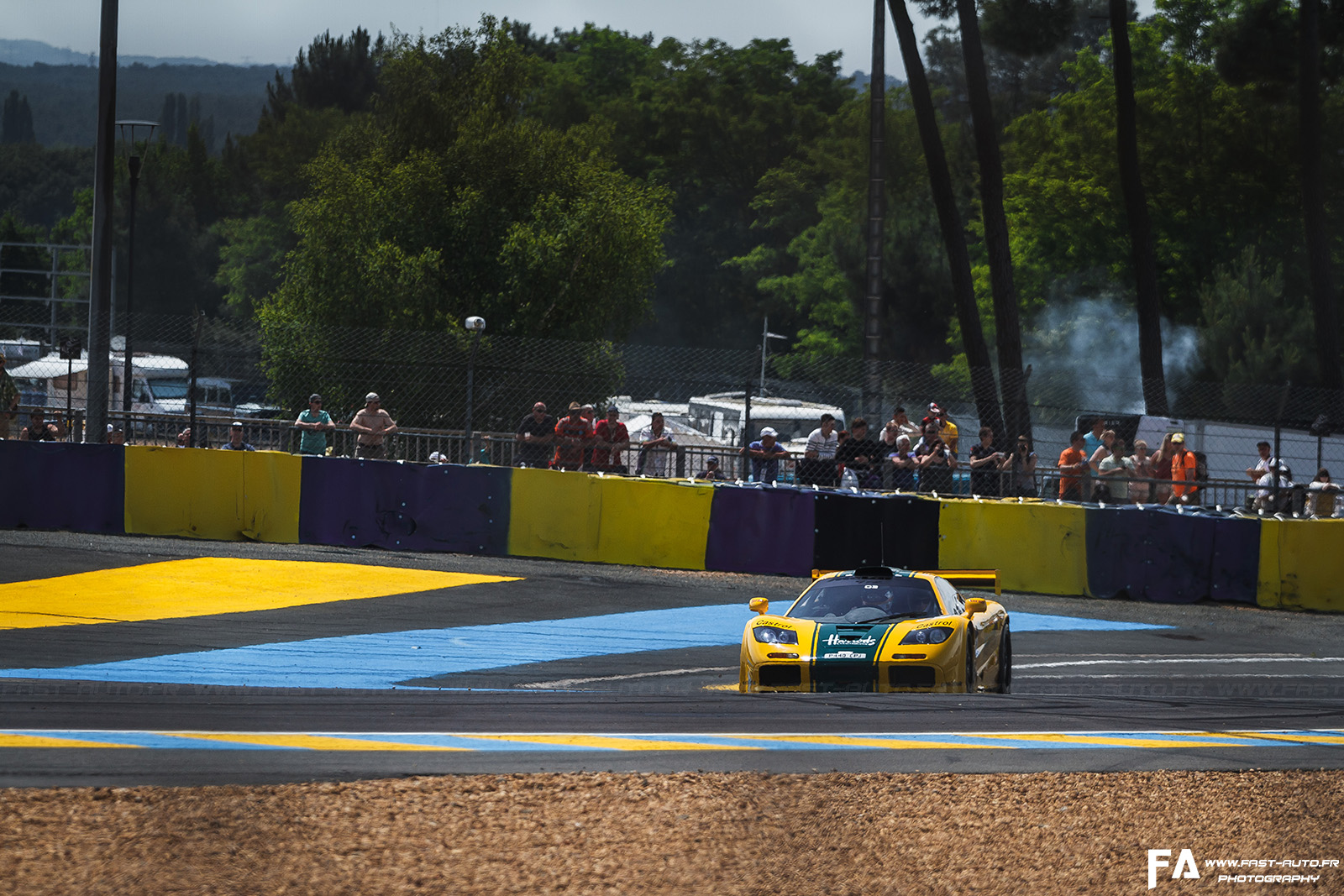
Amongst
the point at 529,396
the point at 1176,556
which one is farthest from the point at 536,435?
the point at 1176,556

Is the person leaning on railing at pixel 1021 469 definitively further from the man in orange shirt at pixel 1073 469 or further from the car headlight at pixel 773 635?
the car headlight at pixel 773 635

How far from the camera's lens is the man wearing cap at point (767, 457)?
58.1 ft

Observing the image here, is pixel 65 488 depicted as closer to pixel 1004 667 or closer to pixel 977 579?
pixel 977 579

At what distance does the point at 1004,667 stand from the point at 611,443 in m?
8.06

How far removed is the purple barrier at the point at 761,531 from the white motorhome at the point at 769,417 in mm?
12856

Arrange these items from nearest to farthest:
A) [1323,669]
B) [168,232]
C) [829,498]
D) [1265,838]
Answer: [1265,838]
[1323,669]
[829,498]
[168,232]

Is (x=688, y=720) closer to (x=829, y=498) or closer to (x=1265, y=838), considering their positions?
(x=1265, y=838)

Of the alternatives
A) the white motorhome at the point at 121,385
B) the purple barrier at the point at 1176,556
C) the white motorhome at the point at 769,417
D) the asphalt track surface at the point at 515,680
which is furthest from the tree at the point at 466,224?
Answer: the purple barrier at the point at 1176,556

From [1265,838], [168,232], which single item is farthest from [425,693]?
[168,232]

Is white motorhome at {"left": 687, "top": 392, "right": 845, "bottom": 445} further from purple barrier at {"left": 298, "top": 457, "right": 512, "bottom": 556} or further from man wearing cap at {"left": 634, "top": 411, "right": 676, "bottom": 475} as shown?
purple barrier at {"left": 298, "top": 457, "right": 512, "bottom": 556}

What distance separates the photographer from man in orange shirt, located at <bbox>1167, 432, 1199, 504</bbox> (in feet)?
58.1

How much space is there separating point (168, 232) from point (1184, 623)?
321 ft

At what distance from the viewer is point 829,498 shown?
16.4m

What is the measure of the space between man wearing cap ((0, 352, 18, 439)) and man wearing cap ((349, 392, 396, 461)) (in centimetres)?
447
